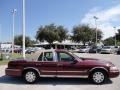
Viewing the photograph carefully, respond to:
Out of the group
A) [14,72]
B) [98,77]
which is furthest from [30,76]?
[98,77]

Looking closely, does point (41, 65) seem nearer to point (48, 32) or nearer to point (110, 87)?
point (110, 87)

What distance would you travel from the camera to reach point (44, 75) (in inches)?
480

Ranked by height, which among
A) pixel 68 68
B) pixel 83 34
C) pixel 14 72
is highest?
pixel 83 34

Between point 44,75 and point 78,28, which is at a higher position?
point 78,28

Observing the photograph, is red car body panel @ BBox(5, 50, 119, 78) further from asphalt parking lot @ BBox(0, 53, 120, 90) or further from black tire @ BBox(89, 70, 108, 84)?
asphalt parking lot @ BBox(0, 53, 120, 90)

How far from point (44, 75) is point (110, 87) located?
119 inches

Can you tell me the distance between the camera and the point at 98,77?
11930mm

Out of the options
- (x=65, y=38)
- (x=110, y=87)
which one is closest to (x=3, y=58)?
(x=110, y=87)

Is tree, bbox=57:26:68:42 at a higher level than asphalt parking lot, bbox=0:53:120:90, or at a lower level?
higher

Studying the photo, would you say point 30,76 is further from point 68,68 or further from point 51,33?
point 51,33

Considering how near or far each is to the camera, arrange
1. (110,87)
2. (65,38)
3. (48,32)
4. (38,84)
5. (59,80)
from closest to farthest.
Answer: (110,87)
(38,84)
(59,80)
(48,32)
(65,38)

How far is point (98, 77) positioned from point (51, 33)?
69.4 m

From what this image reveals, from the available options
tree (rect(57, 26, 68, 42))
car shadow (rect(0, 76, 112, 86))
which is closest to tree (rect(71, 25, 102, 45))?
tree (rect(57, 26, 68, 42))

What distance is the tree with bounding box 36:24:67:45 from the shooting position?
8153 cm
